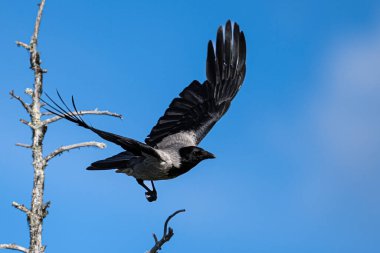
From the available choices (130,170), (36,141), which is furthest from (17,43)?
(130,170)

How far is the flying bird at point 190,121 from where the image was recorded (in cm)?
1082

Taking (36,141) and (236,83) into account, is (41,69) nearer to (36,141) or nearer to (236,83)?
(36,141)

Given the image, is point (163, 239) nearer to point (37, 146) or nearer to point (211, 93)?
point (37, 146)

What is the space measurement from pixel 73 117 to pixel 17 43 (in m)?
2.91

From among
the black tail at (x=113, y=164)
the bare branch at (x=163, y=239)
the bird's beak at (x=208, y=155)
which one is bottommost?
the bare branch at (x=163, y=239)

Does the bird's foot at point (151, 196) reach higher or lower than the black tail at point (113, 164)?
lower

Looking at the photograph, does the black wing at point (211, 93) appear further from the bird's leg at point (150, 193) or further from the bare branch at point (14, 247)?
the bare branch at point (14, 247)

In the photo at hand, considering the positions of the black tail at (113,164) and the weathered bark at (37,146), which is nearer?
the weathered bark at (37,146)

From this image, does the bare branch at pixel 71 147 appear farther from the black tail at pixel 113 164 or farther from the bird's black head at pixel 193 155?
the bird's black head at pixel 193 155

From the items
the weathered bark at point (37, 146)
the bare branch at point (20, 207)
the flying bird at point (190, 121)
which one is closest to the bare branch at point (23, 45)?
the weathered bark at point (37, 146)

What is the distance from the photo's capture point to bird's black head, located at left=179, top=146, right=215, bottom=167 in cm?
1100

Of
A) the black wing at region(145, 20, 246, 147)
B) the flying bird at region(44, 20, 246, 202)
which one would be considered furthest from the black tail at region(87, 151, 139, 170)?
the black wing at region(145, 20, 246, 147)

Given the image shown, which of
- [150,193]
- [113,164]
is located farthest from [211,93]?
[113,164]

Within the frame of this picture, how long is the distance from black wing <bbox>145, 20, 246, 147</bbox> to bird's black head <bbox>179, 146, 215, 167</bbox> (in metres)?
1.18
